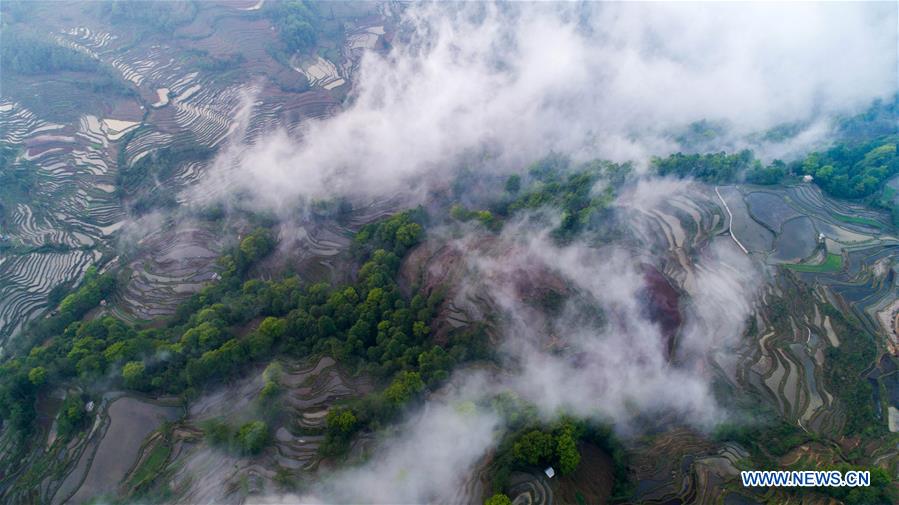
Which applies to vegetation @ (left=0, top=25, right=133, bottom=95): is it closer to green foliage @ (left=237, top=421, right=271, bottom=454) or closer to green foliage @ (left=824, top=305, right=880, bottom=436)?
green foliage @ (left=237, top=421, right=271, bottom=454)

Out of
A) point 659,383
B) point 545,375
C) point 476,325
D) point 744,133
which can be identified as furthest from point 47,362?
point 744,133

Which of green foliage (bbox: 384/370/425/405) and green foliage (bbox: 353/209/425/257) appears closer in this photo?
green foliage (bbox: 384/370/425/405)

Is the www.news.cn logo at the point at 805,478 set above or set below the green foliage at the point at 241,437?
above

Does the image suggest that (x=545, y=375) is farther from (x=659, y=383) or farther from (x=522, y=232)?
(x=522, y=232)

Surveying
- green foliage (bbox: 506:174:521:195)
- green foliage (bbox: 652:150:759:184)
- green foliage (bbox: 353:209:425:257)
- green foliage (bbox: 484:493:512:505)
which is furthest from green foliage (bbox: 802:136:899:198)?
green foliage (bbox: 484:493:512:505)

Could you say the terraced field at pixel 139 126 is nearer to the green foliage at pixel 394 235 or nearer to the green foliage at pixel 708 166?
the green foliage at pixel 394 235

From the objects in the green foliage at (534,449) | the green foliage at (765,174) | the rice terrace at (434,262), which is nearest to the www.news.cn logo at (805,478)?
the rice terrace at (434,262)
